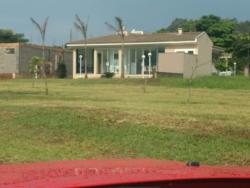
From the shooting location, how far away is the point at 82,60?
191ft

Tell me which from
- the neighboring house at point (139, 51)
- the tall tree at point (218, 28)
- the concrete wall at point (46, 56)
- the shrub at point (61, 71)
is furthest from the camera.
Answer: the tall tree at point (218, 28)

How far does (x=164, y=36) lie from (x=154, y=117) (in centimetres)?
4110

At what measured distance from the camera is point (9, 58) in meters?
62.8

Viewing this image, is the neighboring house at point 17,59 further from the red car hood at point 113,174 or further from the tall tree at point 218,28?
the red car hood at point 113,174

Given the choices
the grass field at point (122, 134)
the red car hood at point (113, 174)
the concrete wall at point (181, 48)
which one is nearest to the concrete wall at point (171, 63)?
the concrete wall at point (181, 48)

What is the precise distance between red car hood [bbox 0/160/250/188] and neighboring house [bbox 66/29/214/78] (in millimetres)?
46306

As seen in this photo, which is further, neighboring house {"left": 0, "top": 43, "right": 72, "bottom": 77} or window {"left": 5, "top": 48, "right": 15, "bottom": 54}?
window {"left": 5, "top": 48, "right": 15, "bottom": 54}

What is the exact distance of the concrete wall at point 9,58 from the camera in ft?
206

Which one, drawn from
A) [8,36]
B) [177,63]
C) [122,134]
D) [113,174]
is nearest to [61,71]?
[177,63]

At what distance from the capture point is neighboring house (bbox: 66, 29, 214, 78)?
5356 centimetres

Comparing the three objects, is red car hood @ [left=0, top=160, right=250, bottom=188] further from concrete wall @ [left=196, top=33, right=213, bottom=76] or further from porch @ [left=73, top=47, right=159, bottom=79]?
concrete wall @ [left=196, top=33, right=213, bottom=76]

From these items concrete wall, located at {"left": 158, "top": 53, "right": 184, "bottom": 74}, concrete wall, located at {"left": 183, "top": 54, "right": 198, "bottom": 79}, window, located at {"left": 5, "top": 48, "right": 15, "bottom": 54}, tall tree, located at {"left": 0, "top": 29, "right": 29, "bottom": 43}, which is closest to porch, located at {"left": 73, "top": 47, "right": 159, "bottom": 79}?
concrete wall, located at {"left": 158, "top": 53, "right": 184, "bottom": 74}

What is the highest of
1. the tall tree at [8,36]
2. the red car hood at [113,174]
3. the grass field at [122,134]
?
the tall tree at [8,36]

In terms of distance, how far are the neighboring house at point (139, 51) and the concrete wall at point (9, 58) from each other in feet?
21.8
